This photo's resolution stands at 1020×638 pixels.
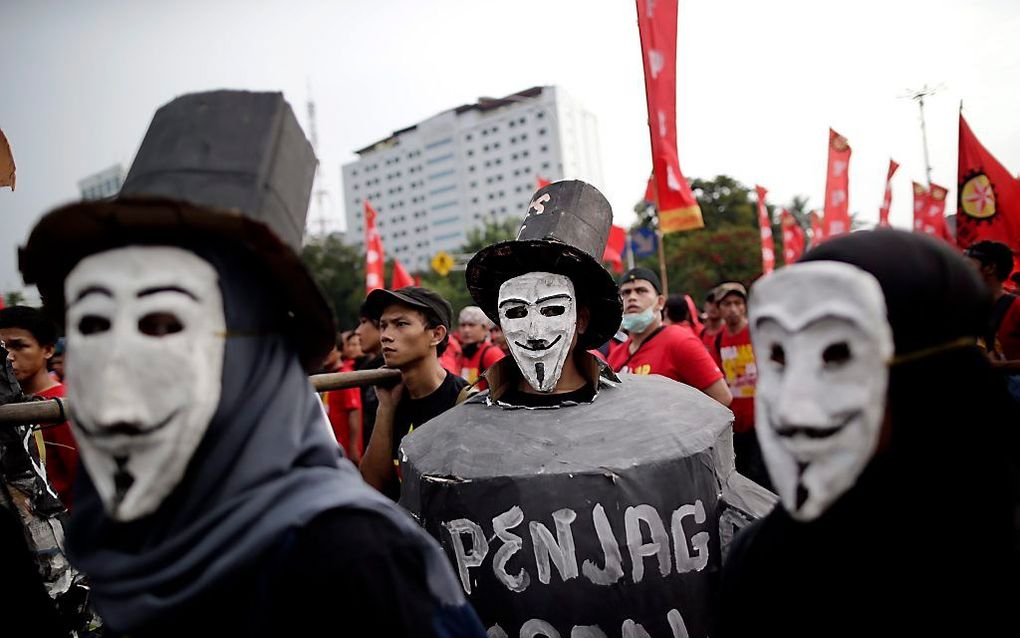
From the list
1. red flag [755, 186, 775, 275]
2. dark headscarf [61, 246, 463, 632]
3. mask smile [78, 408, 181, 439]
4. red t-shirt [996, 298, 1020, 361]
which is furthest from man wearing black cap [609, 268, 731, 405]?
red flag [755, 186, 775, 275]

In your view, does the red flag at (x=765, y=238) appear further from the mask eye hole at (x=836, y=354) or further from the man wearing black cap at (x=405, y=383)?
the mask eye hole at (x=836, y=354)

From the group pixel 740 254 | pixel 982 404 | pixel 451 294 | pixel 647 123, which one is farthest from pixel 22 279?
pixel 451 294

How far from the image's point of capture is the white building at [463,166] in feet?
384

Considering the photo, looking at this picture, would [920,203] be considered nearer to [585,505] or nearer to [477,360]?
[477,360]

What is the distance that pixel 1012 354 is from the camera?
16.1 ft

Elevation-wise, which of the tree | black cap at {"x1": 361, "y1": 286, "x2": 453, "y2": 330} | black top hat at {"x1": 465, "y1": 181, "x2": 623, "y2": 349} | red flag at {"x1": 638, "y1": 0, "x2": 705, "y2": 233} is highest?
red flag at {"x1": 638, "y1": 0, "x2": 705, "y2": 233}

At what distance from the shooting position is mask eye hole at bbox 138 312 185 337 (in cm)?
162

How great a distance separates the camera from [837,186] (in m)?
11.3

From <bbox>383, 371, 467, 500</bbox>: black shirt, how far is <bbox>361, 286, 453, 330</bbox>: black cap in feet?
1.33

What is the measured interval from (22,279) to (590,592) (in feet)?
6.39

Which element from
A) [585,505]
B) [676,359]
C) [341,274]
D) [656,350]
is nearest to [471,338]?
[656,350]

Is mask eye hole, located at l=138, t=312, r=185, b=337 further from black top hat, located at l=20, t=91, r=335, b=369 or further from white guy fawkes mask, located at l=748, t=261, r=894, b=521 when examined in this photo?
white guy fawkes mask, located at l=748, t=261, r=894, b=521

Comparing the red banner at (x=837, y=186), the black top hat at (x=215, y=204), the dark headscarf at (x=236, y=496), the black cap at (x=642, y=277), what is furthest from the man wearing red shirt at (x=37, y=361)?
the red banner at (x=837, y=186)

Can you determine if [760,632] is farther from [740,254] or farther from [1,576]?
[740,254]
